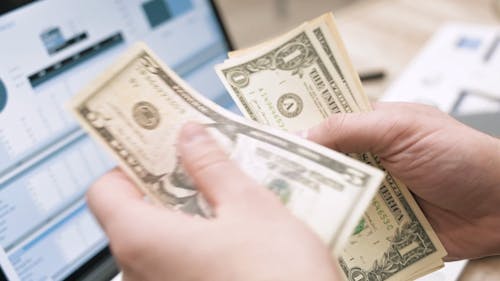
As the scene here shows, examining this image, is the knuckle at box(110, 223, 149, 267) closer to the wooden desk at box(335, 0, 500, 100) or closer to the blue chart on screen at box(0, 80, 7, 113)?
the blue chart on screen at box(0, 80, 7, 113)

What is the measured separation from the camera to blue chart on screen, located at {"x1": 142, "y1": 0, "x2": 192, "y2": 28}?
69 centimetres

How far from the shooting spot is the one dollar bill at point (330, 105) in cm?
57

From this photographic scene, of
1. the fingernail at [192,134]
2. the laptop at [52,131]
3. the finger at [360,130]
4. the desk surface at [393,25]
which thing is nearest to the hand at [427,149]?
the finger at [360,130]

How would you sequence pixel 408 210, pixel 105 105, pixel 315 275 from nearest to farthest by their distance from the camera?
pixel 315 275, pixel 105 105, pixel 408 210

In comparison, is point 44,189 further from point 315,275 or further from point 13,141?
point 315,275

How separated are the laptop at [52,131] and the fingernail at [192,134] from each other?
23 centimetres

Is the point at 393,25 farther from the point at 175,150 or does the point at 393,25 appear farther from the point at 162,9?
the point at 175,150

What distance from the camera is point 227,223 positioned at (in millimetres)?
374

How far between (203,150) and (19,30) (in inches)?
11.3

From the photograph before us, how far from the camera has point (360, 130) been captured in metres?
0.53

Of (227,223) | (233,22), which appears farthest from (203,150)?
(233,22)

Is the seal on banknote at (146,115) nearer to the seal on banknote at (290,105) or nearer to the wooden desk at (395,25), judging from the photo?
the seal on banknote at (290,105)

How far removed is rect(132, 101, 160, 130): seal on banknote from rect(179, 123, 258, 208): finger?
75 mm

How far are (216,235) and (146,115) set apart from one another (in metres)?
0.17
